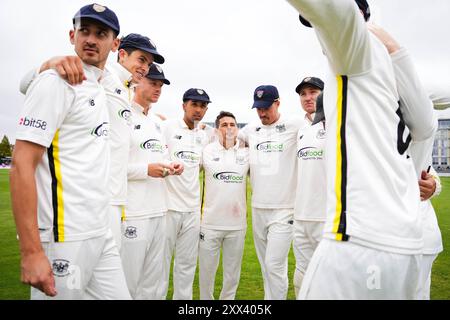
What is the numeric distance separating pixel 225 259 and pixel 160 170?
68.3 inches

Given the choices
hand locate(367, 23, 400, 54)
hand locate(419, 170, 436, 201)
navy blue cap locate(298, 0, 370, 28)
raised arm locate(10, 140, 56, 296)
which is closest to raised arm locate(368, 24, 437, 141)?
hand locate(367, 23, 400, 54)

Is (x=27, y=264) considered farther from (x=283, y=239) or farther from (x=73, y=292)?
(x=283, y=239)

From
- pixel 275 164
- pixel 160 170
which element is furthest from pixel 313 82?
pixel 160 170

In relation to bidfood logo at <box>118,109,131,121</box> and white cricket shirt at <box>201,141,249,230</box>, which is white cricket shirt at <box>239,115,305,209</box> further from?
bidfood logo at <box>118,109,131,121</box>

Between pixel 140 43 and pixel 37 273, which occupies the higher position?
pixel 140 43

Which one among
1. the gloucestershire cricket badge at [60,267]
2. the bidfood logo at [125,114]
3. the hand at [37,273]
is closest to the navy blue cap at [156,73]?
the bidfood logo at [125,114]

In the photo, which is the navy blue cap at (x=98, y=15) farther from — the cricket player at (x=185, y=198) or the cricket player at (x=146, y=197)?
the cricket player at (x=185, y=198)

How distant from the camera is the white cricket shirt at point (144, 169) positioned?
4.13m

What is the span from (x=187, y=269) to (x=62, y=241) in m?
2.93

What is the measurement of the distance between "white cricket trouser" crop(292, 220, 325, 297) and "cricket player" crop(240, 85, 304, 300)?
0.11 meters

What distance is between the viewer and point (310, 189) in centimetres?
443

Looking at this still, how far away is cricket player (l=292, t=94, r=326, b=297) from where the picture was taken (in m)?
4.42

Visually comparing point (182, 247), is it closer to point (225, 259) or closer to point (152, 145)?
point (225, 259)

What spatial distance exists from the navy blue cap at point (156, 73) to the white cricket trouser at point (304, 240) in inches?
101
